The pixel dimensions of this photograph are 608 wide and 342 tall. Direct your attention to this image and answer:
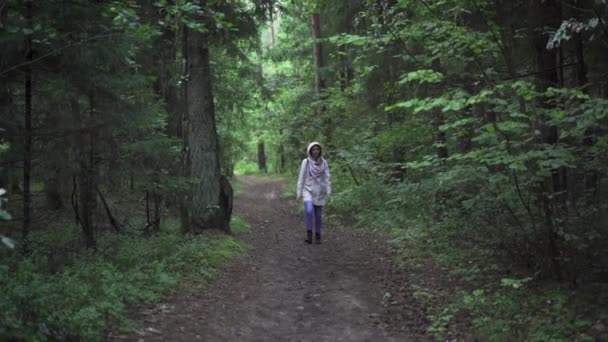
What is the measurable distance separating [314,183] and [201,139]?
264cm

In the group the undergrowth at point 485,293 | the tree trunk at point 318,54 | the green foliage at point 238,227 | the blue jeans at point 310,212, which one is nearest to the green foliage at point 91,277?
the blue jeans at point 310,212

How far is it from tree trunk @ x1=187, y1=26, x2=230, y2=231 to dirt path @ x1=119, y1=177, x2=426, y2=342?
4.39ft

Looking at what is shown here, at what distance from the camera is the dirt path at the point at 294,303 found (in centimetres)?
582

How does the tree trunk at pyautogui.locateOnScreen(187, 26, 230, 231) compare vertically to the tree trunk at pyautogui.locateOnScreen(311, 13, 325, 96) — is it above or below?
below

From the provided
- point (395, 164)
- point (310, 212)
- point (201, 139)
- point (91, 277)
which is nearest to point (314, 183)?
point (310, 212)

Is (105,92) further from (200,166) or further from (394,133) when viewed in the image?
(394,133)

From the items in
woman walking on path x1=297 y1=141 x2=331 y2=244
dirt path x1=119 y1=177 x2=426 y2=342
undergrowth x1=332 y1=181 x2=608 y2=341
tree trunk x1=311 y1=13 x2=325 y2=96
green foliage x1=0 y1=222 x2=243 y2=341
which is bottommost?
dirt path x1=119 y1=177 x2=426 y2=342

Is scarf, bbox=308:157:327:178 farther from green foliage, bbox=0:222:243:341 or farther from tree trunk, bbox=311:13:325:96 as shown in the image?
tree trunk, bbox=311:13:325:96

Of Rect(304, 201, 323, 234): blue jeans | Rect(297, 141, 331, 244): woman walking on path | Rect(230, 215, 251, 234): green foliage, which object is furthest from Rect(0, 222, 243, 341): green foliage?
Rect(230, 215, 251, 234): green foliage

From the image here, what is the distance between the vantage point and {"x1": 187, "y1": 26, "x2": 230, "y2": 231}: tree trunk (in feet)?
34.8

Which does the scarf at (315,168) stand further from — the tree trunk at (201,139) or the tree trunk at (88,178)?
the tree trunk at (88,178)

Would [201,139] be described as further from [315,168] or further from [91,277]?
[91,277]

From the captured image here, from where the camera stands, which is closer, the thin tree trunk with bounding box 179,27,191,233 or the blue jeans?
the thin tree trunk with bounding box 179,27,191,233

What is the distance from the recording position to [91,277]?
6469mm
